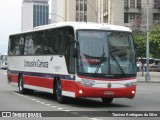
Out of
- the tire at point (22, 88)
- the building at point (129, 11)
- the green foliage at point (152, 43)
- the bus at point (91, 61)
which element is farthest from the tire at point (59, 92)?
the building at point (129, 11)

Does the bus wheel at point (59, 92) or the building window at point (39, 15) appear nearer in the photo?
the bus wheel at point (59, 92)

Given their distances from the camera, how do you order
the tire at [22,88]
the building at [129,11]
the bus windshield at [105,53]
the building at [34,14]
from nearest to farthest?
the bus windshield at [105,53] < the tire at [22,88] < the building at [129,11] < the building at [34,14]

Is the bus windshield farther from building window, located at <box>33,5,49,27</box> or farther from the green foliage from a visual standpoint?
building window, located at <box>33,5,49,27</box>

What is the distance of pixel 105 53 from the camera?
1895 centimetres

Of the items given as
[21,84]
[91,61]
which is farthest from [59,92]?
[21,84]

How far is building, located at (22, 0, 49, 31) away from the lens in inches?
6191

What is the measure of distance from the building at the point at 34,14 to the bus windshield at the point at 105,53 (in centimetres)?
13561

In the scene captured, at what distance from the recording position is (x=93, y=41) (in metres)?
19.1

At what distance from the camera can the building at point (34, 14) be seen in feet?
516

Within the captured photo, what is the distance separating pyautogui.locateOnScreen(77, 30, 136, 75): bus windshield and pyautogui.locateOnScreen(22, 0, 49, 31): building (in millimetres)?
135606


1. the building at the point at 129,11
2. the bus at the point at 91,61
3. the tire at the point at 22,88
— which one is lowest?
the tire at the point at 22,88

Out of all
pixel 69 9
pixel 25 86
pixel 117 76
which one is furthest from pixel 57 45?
pixel 69 9

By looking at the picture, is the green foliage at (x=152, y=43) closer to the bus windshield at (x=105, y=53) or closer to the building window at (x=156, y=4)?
the bus windshield at (x=105, y=53)

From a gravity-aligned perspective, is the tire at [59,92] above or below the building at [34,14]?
below
